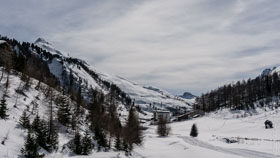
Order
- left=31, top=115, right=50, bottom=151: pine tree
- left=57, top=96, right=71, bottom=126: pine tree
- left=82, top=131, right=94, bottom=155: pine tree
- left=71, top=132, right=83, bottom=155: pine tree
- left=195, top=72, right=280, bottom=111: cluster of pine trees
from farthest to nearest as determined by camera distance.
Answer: left=195, top=72, right=280, bottom=111: cluster of pine trees → left=57, top=96, right=71, bottom=126: pine tree → left=82, top=131, right=94, bottom=155: pine tree → left=71, top=132, right=83, bottom=155: pine tree → left=31, top=115, right=50, bottom=151: pine tree

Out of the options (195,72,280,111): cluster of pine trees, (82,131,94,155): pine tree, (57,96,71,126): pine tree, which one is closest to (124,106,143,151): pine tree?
(82,131,94,155): pine tree

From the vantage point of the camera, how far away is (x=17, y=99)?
141ft

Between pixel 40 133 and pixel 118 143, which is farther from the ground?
pixel 40 133

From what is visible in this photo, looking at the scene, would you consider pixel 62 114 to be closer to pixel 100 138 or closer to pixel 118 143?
pixel 100 138

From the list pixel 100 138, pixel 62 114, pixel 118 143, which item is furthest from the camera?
pixel 118 143

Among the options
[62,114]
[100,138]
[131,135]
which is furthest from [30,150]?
[131,135]

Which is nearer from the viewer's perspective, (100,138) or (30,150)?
(30,150)

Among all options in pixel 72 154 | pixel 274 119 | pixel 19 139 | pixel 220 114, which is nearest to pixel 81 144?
pixel 72 154

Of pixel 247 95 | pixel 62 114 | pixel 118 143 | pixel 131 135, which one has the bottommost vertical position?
pixel 118 143

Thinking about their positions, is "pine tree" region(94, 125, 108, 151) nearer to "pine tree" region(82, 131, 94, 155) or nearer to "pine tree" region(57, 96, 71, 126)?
"pine tree" region(82, 131, 94, 155)

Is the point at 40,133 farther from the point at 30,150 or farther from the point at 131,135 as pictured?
the point at 131,135

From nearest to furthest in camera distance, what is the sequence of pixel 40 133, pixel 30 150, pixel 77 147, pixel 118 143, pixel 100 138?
1. pixel 30 150
2. pixel 40 133
3. pixel 77 147
4. pixel 100 138
5. pixel 118 143

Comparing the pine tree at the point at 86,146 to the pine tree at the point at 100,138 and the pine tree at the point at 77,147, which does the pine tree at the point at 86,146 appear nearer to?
the pine tree at the point at 77,147

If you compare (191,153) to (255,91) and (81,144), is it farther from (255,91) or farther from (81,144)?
(255,91)
